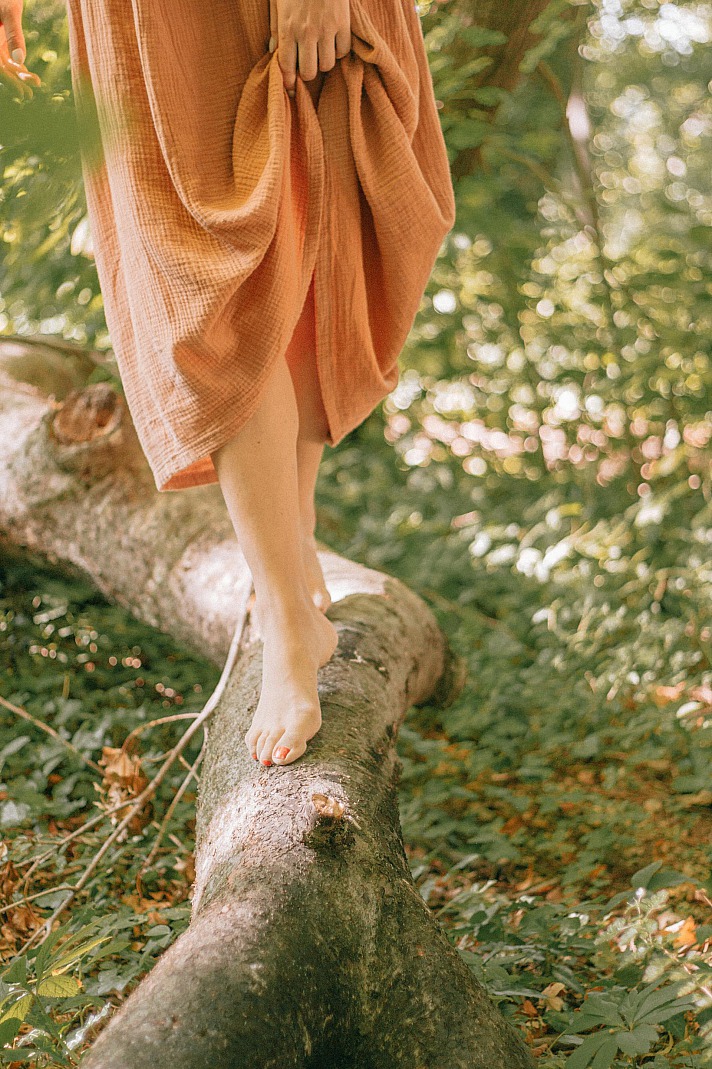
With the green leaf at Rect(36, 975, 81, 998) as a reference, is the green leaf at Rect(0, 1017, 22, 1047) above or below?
above

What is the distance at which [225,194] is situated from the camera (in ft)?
4.73

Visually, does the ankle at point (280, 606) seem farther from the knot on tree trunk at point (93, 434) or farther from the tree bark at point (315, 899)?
the knot on tree trunk at point (93, 434)

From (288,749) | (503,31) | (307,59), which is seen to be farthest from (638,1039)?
(503,31)

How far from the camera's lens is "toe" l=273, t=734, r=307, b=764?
1.42m

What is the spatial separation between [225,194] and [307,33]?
30cm

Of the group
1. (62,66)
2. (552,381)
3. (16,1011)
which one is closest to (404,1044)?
(16,1011)

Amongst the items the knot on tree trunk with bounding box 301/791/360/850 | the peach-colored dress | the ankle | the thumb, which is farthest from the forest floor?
the thumb

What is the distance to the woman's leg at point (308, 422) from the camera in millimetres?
1773

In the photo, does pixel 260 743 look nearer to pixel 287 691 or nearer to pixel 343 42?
pixel 287 691

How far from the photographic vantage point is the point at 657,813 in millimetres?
2105

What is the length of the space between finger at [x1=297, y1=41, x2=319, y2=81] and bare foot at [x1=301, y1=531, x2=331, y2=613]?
0.95 meters

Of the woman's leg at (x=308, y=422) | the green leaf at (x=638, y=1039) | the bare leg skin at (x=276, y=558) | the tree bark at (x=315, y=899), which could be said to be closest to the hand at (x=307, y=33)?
the woman's leg at (x=308, y=422)

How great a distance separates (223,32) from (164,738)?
5.65ft

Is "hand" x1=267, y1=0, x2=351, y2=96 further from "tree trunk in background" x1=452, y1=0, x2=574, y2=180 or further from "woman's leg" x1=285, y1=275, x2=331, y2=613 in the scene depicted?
"tree trunk in background" x1=452, y1=0, x2=574, y2=180
